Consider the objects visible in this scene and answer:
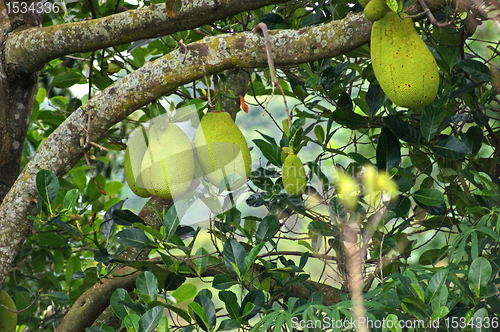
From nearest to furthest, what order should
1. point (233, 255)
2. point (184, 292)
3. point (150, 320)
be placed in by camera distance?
point (150, 320) → point (233, 255) → point (184, 292)

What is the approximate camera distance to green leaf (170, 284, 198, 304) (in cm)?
88

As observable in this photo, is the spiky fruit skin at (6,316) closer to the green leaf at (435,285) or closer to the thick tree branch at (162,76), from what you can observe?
the thick tree branch at (162,76)

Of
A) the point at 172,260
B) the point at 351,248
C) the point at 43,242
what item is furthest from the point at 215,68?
the point at 43,242

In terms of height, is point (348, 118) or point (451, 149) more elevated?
point (348, 118)

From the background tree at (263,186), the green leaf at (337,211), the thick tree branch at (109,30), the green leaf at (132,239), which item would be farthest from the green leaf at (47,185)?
the green leaf at (337,211)

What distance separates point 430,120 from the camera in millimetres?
833

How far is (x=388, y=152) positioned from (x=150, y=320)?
51cm

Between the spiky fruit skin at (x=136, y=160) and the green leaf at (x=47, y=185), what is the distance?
0.48 feet

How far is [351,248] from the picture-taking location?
94cm

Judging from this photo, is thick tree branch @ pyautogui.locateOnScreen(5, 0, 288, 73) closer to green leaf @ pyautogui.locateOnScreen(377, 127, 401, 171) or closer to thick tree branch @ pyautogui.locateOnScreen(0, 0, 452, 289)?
thick tree branch @ pyautogui.locateOnScreen(0, 0, 452, 289)

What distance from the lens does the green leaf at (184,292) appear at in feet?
2.87

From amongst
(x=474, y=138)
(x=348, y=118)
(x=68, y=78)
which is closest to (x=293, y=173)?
(x=348, y=118)

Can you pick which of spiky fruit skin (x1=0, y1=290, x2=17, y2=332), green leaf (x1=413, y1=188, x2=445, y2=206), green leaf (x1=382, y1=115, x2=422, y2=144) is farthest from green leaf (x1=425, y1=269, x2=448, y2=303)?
spiky fruit skin (x1=0, y1=290, x2=17, y2=332)

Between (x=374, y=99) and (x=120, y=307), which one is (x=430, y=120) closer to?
(x=374, y=99)
